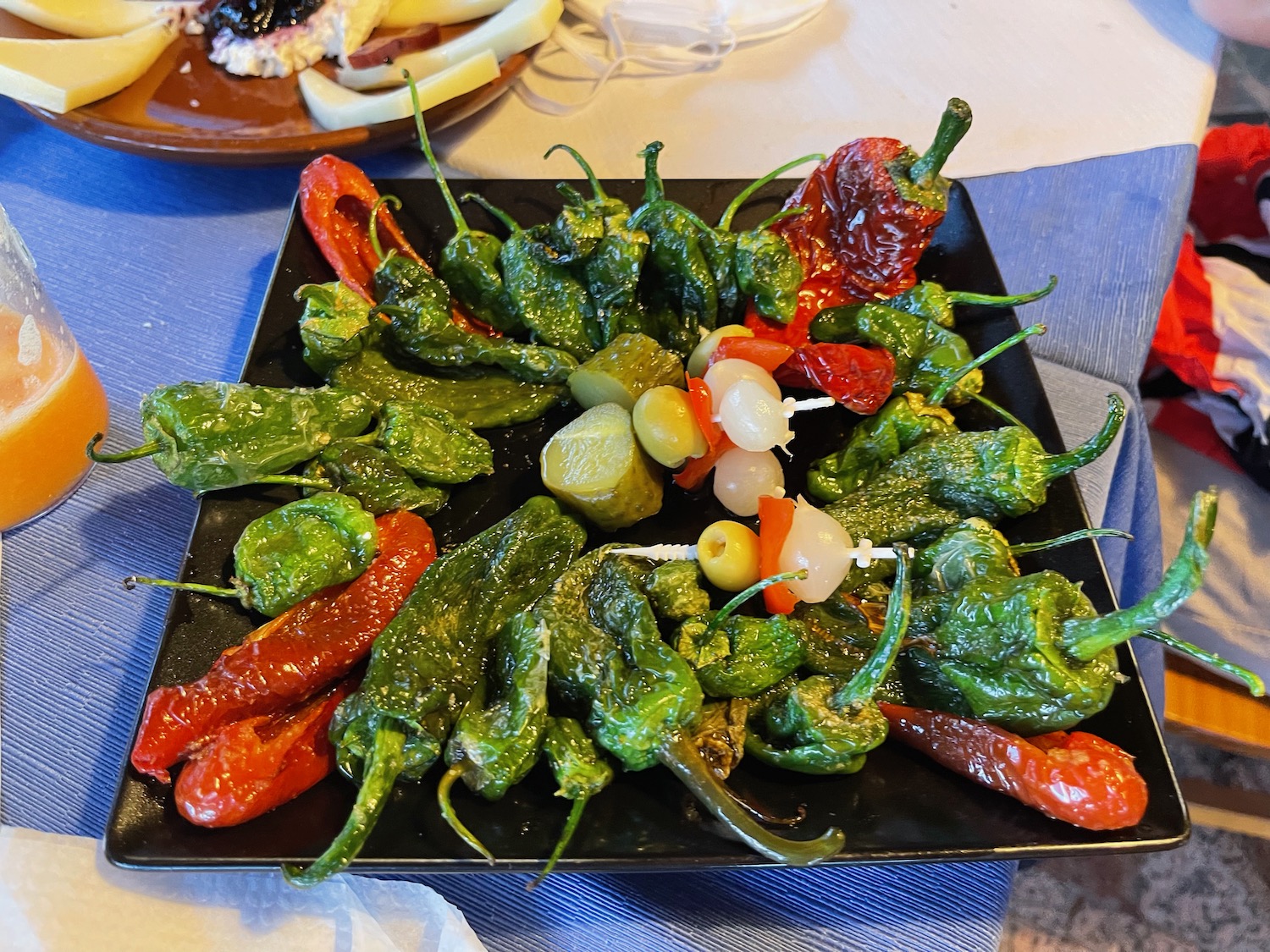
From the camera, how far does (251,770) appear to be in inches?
41.5

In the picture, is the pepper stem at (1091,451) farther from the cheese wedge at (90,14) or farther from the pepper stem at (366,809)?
the cheese wedge at (90,14)

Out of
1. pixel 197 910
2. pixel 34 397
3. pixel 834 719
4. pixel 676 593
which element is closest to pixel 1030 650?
pixel 834 719

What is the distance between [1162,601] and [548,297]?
107 centimetres

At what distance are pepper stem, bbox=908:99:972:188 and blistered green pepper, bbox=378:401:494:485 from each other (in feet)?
3.12

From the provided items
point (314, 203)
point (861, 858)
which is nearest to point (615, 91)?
point (314, 203)

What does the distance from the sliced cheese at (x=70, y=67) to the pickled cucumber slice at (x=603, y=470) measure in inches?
53.6

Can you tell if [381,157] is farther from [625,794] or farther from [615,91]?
[625,794]

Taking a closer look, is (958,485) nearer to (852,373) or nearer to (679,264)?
(852,373)

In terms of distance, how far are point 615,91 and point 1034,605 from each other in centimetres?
187

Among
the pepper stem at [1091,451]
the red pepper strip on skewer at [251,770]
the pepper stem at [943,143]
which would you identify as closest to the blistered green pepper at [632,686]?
the red pepper strip on skewer at [251,770]

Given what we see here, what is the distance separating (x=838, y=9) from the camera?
2.63m

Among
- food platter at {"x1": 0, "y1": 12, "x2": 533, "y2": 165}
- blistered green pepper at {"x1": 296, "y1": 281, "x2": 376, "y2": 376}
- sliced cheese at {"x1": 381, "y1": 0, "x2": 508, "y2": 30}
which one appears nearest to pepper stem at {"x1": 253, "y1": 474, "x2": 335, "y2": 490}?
blistered green pepper at {"x1": 296, "y1": 281, "x2": 376, "y2": 376}

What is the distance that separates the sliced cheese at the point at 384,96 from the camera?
1.88 metres

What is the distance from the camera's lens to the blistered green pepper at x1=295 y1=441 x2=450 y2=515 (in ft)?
4.43
